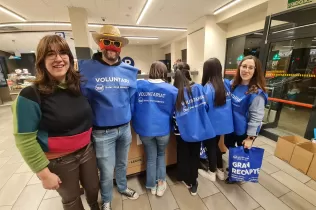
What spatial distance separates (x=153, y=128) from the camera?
4.37ft

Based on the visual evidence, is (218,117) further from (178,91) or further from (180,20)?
(180,20)

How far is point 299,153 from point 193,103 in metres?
1.85

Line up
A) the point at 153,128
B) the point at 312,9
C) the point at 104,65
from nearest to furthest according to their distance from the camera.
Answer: the point at 104,65
the point at 153,128
the point at 312,9

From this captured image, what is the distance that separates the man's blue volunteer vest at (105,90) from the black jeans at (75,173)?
24 cm

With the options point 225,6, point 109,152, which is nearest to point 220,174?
point 109,152

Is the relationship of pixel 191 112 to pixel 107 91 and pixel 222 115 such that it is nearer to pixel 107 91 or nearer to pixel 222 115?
pixel 222 115

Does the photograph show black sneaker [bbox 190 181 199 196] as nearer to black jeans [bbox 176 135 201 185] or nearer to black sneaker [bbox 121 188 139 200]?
black jeans [bbox 176 135 201 185]

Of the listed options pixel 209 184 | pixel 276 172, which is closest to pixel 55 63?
pixel 209 184

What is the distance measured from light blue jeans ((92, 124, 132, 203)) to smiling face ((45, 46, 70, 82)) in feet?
1.57

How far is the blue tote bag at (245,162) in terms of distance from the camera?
4.79ft

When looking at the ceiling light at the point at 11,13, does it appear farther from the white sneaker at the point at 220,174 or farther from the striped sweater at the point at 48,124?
the white sneaker at the point at 220,174

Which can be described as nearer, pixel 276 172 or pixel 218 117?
pixel 218 117

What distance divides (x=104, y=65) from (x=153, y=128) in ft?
2.17

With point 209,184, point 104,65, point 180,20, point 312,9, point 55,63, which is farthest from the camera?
point 180,20
